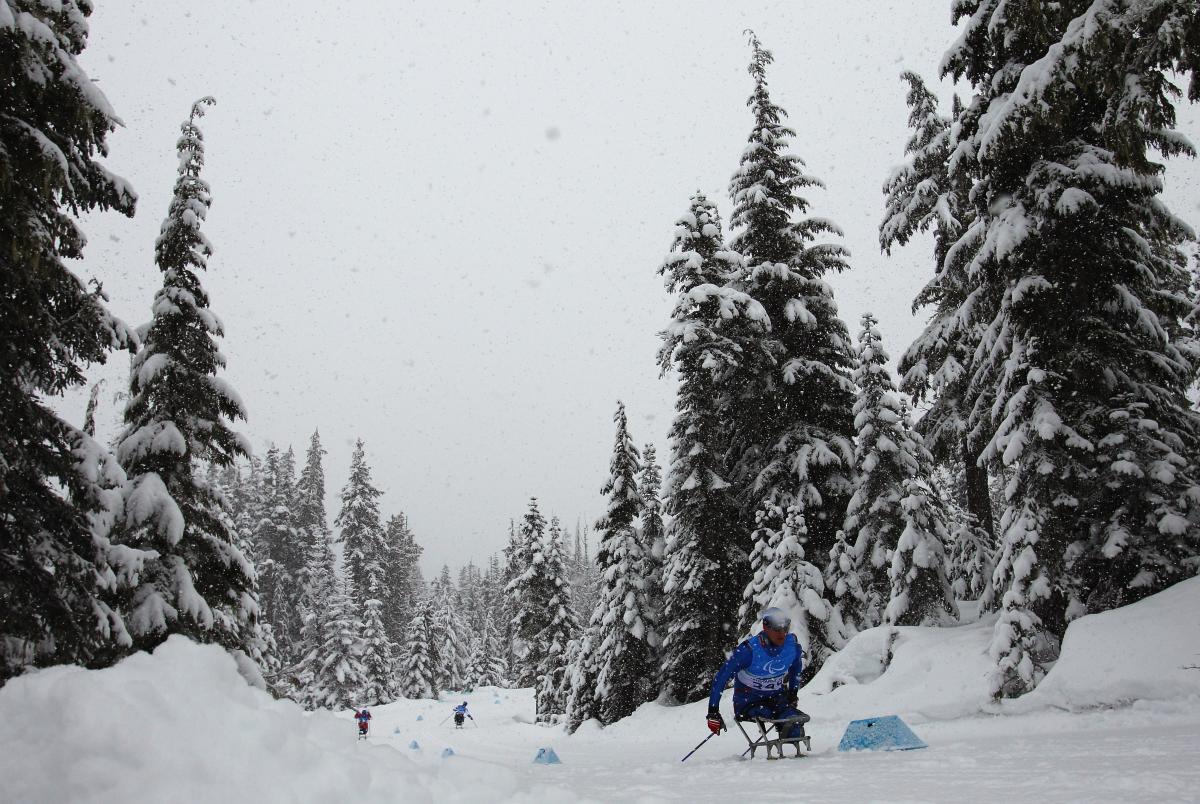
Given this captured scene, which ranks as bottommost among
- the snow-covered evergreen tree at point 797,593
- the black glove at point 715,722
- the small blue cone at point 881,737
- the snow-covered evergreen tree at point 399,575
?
the small blue cone at point 881,737

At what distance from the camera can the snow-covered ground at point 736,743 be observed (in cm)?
296

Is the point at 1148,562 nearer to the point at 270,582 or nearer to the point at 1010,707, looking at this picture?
the point at 1010,707

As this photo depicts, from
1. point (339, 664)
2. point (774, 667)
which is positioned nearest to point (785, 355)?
point (774, 667)

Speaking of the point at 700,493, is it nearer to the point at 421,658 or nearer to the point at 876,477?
the point at 876,477

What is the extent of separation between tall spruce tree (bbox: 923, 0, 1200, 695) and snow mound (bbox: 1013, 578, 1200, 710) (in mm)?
A: 847

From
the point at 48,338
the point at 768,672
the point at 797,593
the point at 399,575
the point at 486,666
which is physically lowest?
the point at 486,666

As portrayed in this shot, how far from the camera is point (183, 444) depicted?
14.0m

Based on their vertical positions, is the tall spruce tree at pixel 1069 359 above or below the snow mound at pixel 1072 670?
above

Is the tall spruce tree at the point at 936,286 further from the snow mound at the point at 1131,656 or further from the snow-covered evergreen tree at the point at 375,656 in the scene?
the snow-covered evergreen tree at the point at 375,656

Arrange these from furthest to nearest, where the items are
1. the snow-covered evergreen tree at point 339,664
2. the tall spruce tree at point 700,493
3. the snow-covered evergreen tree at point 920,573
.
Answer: the snow-covered evergreen tree at point 339,664, the tall spruce tree at point 700,493, the snow-covered evergreen tree at point 920,573

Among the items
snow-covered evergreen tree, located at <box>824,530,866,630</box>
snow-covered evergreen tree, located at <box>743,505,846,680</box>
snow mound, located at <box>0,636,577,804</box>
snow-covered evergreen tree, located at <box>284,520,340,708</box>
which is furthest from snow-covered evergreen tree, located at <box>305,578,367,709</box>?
snow mound, located at <box>0,636,577,804</box>

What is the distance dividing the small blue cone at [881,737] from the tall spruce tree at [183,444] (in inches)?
435

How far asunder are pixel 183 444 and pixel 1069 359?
605 inches

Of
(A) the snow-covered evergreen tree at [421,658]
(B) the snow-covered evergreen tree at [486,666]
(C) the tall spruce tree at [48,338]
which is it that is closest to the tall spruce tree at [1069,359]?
(C) the tall spruce tree at [48,338]
